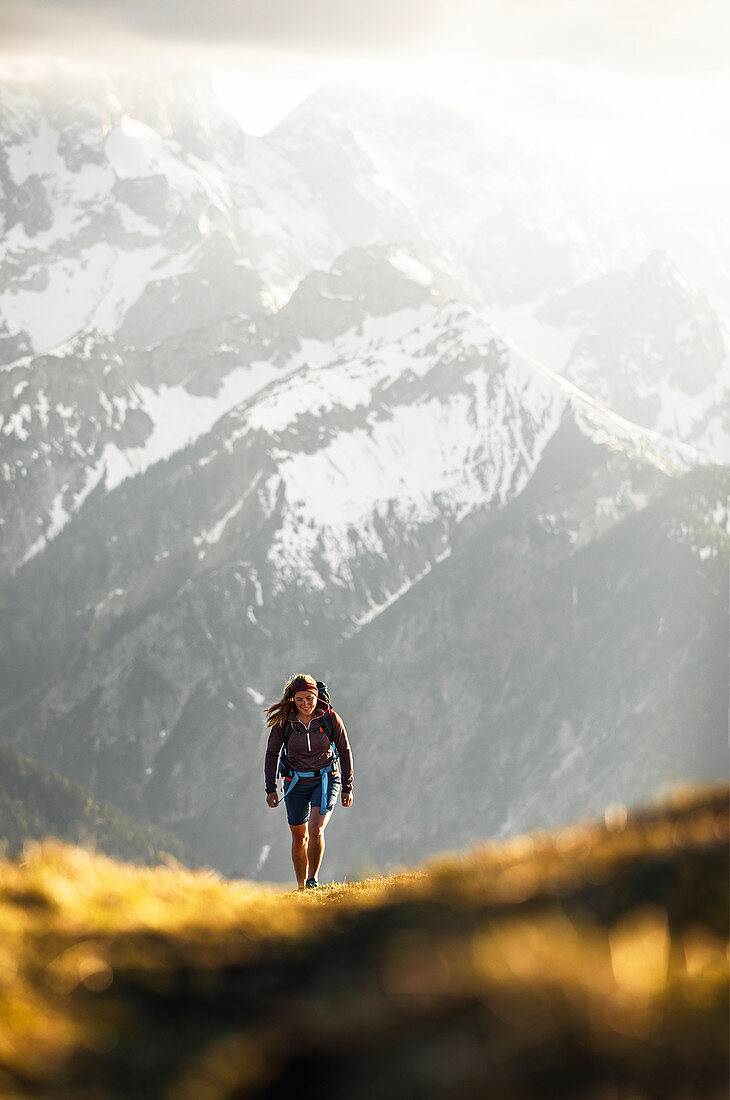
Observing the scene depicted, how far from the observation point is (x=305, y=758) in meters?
16.5

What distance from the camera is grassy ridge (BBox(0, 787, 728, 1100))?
142 inches

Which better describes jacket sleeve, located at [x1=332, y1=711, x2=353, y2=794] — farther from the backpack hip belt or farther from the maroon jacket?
the backpack hip belt

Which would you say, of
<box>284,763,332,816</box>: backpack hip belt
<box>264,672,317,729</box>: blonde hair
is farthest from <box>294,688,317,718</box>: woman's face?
<box>284,763,332,816</box>: backpack hip belt

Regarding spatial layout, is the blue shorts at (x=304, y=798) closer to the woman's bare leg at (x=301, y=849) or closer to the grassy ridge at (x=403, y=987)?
the woman's bare leg at (x=301, y=849)

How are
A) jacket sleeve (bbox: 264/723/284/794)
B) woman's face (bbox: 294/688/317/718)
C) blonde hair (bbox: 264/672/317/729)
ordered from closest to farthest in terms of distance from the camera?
woman's face (bbox: 294/688/317/718), blonde hair (bbox: 264/672/317/729), jacket sleeve (bbox: 264/723/284/794)

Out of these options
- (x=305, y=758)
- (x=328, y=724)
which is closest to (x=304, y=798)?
(x=305, y=758)

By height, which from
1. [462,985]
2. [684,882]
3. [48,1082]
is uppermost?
[684,882]

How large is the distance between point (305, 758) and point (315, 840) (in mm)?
1706

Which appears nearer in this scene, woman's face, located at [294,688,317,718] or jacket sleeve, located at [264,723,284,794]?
woman's face, located at [294,688,317,718]

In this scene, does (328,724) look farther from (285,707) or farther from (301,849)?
(301,849)

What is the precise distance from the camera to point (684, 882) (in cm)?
555

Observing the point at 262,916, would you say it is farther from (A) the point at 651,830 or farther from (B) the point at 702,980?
(B) the point at 702,980

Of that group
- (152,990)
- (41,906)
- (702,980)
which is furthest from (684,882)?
(41,906)

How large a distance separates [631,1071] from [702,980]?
668mm
